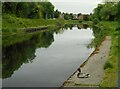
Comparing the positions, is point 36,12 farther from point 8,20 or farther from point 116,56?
A: point 116,56

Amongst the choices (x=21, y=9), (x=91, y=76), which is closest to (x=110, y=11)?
(x=21, y=9)

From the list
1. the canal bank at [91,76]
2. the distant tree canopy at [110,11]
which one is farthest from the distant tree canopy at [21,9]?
the canal bank at [91,76]

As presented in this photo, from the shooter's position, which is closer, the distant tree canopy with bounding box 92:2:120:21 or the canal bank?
the canal bank

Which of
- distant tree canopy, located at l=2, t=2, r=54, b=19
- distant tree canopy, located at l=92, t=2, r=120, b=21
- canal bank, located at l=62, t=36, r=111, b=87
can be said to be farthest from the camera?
distant tree canopy, located at l=2, t=2, r=54, b=19

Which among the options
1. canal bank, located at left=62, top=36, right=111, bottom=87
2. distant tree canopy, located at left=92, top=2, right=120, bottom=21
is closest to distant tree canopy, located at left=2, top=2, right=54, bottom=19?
distant tree canopy, located at left=92, top=2, right=120, bottom=21

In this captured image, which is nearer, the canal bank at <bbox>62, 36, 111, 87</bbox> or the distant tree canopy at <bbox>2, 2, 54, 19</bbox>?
the canal bank at <bbox>62, 36, 111, 87</bbox>

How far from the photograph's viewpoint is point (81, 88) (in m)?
13.6

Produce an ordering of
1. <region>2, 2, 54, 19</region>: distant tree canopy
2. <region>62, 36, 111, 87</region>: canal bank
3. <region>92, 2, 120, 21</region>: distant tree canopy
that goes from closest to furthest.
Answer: <region>62, 36, 111, 87</region>: canal bank < <region>92, 2, 120, 21</region>: distant tree canopy < <region>2, 2, 54, 19</region>: distant tree canopy

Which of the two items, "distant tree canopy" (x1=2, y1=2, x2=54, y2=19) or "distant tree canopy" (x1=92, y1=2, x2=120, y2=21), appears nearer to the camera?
Answer: "distant tree canopy" (x1=92, y1=2, x2=120, y2=21)

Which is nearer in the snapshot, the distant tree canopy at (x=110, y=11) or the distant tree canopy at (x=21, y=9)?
the distant tree canopy at (x=110, y=11)

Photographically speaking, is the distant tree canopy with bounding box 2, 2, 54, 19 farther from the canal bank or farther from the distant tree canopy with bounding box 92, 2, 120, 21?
the canal bank

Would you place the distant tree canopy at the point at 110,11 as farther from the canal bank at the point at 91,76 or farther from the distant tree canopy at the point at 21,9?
the distant tree canopy at the point at 21,9

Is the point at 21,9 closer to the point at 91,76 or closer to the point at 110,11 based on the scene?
the point at 110,11

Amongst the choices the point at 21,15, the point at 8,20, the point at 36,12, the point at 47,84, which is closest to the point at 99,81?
the point at 47,84
